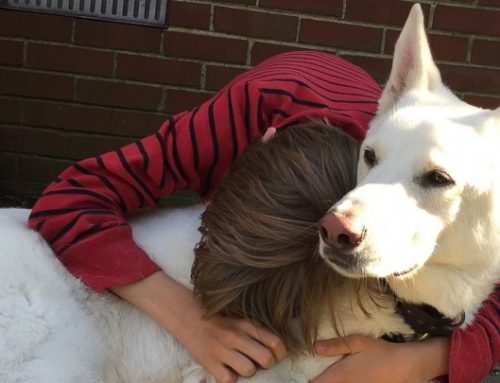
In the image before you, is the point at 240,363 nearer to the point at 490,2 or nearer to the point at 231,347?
the point at 231,347

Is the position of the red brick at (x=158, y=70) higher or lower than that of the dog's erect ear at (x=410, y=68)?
lower

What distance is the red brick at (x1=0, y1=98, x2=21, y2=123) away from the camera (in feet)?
14.5

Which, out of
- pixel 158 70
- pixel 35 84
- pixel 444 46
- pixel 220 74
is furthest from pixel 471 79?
pixel 35 84

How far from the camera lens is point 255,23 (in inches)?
167

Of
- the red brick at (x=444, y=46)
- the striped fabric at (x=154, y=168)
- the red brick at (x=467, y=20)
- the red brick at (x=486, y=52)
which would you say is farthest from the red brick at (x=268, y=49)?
the striped fabric at (x=154, y=168)

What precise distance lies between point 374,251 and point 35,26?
3082 mm

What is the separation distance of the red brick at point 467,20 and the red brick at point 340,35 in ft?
1.13

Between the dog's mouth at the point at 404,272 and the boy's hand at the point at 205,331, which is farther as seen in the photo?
the boy's hand at the point at 205,331

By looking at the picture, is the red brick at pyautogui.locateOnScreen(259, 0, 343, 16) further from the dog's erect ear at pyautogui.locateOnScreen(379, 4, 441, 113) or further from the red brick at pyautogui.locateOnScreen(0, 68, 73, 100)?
the dog's erect ear at pyautogui.locateOnScreen(379, 4, 441, 113)

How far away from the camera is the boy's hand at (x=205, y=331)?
221cm

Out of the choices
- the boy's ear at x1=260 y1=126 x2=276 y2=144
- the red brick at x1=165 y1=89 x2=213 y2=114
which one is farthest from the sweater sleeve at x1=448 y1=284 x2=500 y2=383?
the red brick at x1=165 y1=89 x2=213 y2=114

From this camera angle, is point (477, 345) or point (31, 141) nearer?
point (477, 345)

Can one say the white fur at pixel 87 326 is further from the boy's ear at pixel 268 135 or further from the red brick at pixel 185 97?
the red brick at pixel 185 97

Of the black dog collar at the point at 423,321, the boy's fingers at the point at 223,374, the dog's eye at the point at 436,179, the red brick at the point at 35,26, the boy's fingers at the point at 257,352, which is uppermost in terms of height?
the red brick at the point at 35,26
